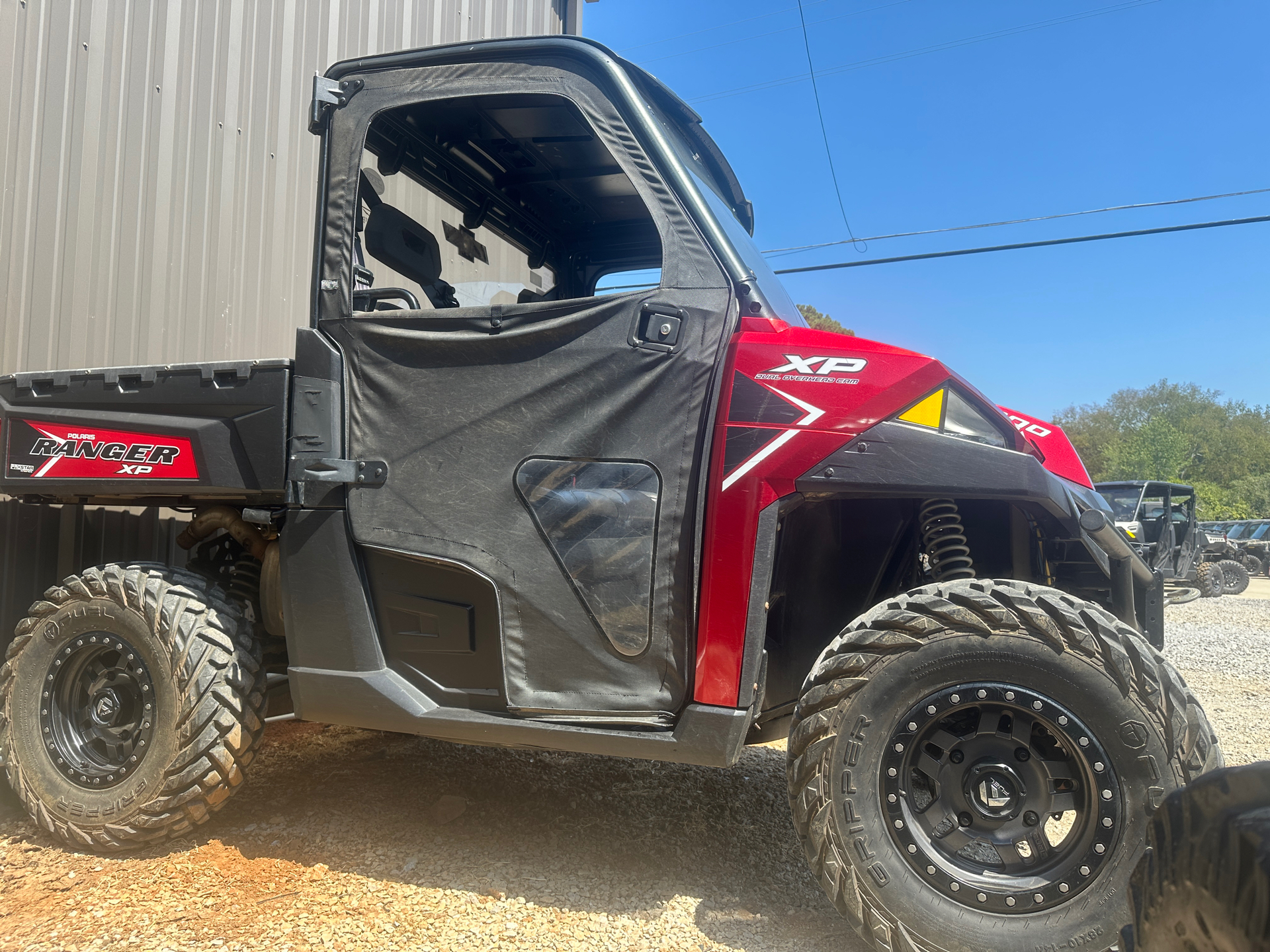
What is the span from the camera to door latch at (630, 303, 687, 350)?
2.46 meters

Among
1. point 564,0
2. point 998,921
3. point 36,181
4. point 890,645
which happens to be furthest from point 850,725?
point 564,0

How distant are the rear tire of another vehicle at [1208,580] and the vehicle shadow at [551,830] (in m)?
15.9

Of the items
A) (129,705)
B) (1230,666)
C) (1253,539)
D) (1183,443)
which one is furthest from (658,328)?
(1183,443)

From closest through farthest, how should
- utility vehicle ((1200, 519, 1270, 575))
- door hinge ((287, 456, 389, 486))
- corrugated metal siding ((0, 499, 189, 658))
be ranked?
door hinge ((287, 456, 389, 486))
corrugated metal siding ((0, 499, 189, 658))
utility vehicle ((1200, 519, 1270, 575))

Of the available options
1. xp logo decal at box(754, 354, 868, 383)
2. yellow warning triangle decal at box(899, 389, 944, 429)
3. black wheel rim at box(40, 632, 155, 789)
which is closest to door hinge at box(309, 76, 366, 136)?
xp logo decal at box(754, 354, 868, 383)

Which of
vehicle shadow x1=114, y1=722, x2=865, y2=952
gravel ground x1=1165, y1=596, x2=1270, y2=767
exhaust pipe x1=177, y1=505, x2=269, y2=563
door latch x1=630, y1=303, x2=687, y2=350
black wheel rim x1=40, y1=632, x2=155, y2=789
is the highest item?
door latch x1=630, y1=303, x2=687, y2=350

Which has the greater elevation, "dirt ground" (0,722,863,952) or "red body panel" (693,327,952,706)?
"red body panel" (693,327,952,706)

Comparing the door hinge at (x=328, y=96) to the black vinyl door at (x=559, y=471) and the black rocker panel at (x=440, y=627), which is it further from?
the black rocker panel at (x=440, y=627)

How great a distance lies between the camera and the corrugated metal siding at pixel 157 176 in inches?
167

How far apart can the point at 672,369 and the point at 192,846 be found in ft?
7.90

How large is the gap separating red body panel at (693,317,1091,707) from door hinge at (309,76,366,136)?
5.27ft

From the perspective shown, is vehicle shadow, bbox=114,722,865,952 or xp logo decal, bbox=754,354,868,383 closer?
xp logo decal, bbox=754,354,868,383

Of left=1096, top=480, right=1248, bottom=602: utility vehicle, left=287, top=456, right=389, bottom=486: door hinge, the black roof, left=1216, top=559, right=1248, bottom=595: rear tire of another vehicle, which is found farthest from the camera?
left=1216, top=559, right=1248, bottom=595: rear tire of another vehicle

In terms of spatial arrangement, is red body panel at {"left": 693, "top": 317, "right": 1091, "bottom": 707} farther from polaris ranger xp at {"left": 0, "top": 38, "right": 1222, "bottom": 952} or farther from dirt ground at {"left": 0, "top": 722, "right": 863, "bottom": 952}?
dirt ground at {"left": 0, "top": 722, "right": 863, "bottom": 952}
